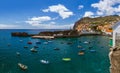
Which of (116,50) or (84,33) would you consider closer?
(116,50)

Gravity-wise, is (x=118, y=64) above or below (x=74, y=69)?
above

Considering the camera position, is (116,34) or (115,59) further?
(116,34)

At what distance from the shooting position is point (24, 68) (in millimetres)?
56094

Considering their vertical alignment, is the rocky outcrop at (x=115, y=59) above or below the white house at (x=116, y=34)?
below

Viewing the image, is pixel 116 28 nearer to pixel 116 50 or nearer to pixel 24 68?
pixel 116 50

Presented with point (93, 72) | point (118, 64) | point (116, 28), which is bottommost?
point (93, 72)

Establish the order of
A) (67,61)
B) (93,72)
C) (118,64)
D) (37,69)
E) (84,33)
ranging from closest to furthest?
1. (118,64)
2. (93,72)
3. (37,69)
4. (67,61)
5. (84,33)

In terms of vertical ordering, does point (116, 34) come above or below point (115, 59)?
above

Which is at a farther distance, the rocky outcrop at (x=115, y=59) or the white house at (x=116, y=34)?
the white house at (x=116, y=34)

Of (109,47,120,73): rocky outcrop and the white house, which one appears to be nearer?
(109,47,120,73): rocky outcrop

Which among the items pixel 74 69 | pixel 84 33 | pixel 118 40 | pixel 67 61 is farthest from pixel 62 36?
pixel 118 40

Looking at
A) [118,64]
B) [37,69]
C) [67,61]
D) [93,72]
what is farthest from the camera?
[67,61]

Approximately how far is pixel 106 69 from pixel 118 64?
35342 mm

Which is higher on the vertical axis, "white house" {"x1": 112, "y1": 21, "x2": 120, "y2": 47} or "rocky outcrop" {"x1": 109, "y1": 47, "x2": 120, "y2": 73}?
"white house" {"x1": 112, "y1": 21, "x2": 120, "y2": 47}
